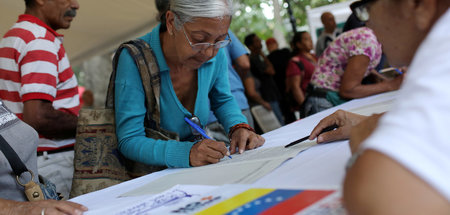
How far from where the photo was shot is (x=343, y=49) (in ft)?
9.23

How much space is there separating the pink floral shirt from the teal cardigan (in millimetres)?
1093

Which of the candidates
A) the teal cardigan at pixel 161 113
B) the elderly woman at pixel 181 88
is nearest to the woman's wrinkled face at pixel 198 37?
the elderly woman at pixel 181 88

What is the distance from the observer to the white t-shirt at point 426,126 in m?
0.49

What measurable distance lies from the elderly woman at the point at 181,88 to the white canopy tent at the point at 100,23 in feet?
7.54

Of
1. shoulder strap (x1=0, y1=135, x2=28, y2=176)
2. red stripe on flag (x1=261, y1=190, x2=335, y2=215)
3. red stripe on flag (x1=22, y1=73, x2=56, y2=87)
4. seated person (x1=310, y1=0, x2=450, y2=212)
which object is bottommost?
shoulder strap (x1=0, y1=135, x2=28, y2=176)

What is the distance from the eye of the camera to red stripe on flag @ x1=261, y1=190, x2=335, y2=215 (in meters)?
0.77

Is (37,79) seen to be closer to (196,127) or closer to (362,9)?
(196,127)

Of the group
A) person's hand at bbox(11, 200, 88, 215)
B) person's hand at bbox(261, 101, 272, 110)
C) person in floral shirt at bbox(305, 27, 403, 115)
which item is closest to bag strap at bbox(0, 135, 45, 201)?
person's hand at bbox(11, 200, 88, 215)

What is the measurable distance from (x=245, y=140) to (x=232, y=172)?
54cm

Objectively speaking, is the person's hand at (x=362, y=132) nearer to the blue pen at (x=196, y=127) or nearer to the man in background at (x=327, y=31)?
the blue pen at (x=196, y=127)

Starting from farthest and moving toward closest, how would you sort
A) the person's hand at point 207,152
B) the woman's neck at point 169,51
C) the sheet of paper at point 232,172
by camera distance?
the woman's neck at point 169,51 < the person's hand at point 207,152 < the sheet of paper at point 232,172

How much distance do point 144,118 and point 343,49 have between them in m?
1.59

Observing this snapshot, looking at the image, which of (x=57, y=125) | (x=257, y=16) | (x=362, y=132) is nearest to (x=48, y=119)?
(x=57, y=125)

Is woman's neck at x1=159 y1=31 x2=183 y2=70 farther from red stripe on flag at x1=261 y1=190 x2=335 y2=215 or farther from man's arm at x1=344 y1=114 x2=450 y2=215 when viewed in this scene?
man's arm at x1=344 y1=114 x2=450 y2=215
